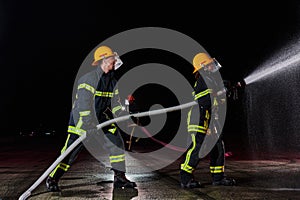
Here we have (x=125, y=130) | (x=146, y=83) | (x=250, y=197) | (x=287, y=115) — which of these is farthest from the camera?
(x=146, y=83)

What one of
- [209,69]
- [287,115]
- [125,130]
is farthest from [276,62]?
[287,115]

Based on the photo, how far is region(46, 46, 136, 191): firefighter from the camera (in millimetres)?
5035

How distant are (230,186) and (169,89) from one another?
32765 mm

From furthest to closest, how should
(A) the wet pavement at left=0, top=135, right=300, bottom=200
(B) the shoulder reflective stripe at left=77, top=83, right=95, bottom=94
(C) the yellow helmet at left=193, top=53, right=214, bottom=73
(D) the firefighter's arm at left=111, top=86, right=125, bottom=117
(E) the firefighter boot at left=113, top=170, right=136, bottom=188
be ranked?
(D) the firefighter's arm at left=111, top=86, right=125, bottom=117, (C) the yellow helmet at left=193, top=53, right=214, bottom=73, (E) the firefighter boot at left=113, top=170, right=136, bottom=188, (B) the shoulder reflective stripe at left=77, top=83, right=95, bottom=94, (A) the wet pavement at left=0, top=135, right=300, bottom=200

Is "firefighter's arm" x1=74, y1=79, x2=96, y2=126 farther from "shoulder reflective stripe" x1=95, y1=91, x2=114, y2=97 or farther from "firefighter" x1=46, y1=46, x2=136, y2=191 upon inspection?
"shoulder reflective stripe" x1=95, y1=91, x2=114, y2=97

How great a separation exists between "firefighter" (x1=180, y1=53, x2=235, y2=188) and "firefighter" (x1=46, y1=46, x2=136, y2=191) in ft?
2.81

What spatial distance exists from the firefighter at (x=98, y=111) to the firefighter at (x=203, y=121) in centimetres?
86

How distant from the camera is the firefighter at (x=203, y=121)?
5.16m

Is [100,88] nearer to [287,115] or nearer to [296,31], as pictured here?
[296,31]

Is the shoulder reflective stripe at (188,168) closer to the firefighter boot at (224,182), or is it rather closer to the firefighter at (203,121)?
the firefighter at (203,121)

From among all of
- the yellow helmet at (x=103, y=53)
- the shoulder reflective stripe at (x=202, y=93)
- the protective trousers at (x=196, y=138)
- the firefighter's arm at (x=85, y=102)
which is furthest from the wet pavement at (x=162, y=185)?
the yellow helmet at (x=103, y=53)

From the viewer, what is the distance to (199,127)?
5.20 m

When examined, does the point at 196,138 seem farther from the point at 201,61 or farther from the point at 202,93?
the point at 201,61

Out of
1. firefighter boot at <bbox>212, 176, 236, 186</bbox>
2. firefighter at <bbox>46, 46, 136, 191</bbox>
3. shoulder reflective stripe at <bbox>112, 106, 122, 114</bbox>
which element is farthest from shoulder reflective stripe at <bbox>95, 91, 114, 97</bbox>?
firefighter boot at <bbox>212, 176, 236, 186</bbox>
